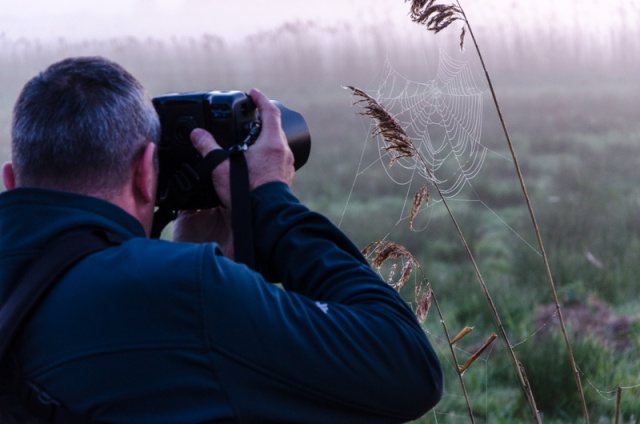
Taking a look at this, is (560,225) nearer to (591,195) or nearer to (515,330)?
(591,195)

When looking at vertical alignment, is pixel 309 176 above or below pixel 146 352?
below

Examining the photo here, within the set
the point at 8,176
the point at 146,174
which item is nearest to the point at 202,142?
the point at 146,174

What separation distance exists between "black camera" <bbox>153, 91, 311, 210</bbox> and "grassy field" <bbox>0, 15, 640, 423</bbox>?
1.73m

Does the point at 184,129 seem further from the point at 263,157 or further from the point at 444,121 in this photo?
the point at 444,121

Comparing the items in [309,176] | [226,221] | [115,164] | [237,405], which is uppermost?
[115,164]

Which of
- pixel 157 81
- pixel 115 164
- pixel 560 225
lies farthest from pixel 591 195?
pixel 115 164

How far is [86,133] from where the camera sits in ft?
4.46

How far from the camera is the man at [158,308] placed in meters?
1.29

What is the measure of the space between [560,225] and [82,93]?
5507mm

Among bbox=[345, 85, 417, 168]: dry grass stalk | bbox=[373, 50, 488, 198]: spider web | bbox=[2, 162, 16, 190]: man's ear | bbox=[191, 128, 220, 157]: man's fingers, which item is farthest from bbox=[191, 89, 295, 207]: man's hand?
bbox=[373, 50, 488, 198]: spider web

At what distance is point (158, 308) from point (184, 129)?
48cm

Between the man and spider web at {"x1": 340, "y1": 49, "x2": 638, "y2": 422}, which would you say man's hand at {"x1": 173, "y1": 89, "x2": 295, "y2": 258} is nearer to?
the man

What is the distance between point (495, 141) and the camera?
9359 mm

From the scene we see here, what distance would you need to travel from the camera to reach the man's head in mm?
1358
